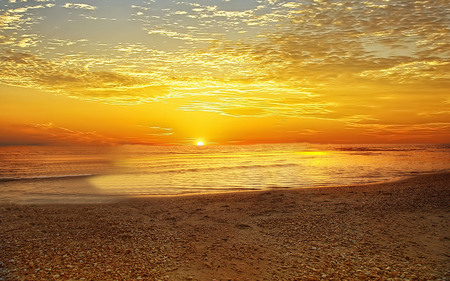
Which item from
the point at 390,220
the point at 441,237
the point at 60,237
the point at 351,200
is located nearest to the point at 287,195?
the point at 351,200

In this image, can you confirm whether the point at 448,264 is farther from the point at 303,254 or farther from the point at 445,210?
the point at 445,210

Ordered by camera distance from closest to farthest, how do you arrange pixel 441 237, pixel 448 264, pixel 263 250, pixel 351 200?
pixel 448 264 → pixel 263 250 → pixel 441 237 → pixel 351 200

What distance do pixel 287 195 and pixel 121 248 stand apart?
33.1 ft

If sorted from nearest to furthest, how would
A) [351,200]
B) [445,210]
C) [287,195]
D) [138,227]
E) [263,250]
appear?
[263,250]
[138,227]
[445,210]
[351,200]
[287,195]

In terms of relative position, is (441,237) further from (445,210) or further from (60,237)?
(60,237)

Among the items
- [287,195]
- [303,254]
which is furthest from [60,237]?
[287,195]

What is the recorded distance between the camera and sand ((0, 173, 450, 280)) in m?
8.12

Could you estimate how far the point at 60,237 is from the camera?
34.8 feet

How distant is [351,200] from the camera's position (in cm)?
1587

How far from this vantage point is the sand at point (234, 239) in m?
8.12

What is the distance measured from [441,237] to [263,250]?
18.5 ft

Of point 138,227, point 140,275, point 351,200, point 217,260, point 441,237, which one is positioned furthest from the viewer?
point 351,200

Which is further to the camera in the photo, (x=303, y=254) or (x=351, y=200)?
(x=351, y=200)

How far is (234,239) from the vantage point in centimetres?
1066
